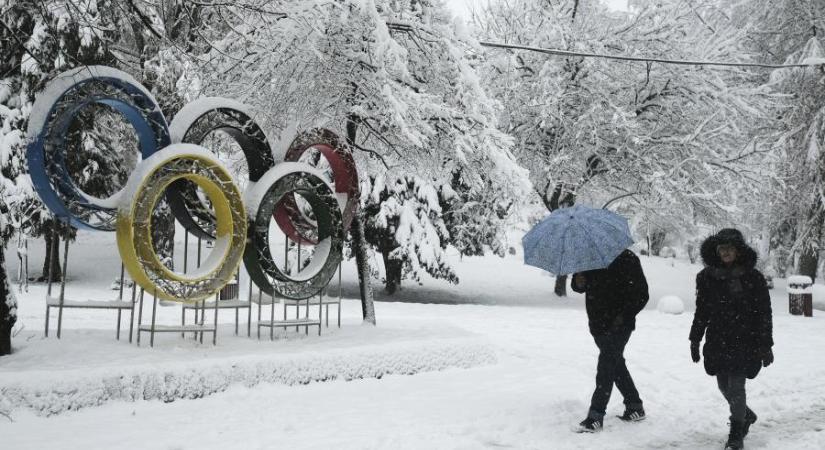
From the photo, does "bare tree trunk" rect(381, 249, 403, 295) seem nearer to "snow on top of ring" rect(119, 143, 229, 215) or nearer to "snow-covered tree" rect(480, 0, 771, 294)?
"snow-covered tree" rect(480, 0, 771, 294)

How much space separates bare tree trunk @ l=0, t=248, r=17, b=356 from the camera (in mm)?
7285

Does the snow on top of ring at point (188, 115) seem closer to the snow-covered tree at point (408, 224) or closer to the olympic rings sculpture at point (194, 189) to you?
the olympic rings sculpture at point (194, 189)

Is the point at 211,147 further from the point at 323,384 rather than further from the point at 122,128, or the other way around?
Answer: the point at 122,128

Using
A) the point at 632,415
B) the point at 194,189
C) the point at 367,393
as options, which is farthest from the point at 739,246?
the point at 194,189

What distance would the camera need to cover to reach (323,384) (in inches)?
319

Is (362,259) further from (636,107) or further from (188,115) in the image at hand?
(636,107)

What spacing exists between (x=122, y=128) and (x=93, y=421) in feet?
56.8

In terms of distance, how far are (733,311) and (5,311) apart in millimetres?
7180

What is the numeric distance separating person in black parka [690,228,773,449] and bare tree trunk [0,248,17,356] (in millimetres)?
6819

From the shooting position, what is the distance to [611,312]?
621 cm

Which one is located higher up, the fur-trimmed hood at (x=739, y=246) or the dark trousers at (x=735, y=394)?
the fur-trimmed hood at (x=739, y=246)

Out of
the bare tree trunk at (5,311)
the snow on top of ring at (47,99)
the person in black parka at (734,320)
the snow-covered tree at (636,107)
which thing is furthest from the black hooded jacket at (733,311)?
the snow-covered tree at (636,107)

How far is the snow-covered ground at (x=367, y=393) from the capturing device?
5938mm

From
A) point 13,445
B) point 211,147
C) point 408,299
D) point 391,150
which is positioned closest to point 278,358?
point 13,445
